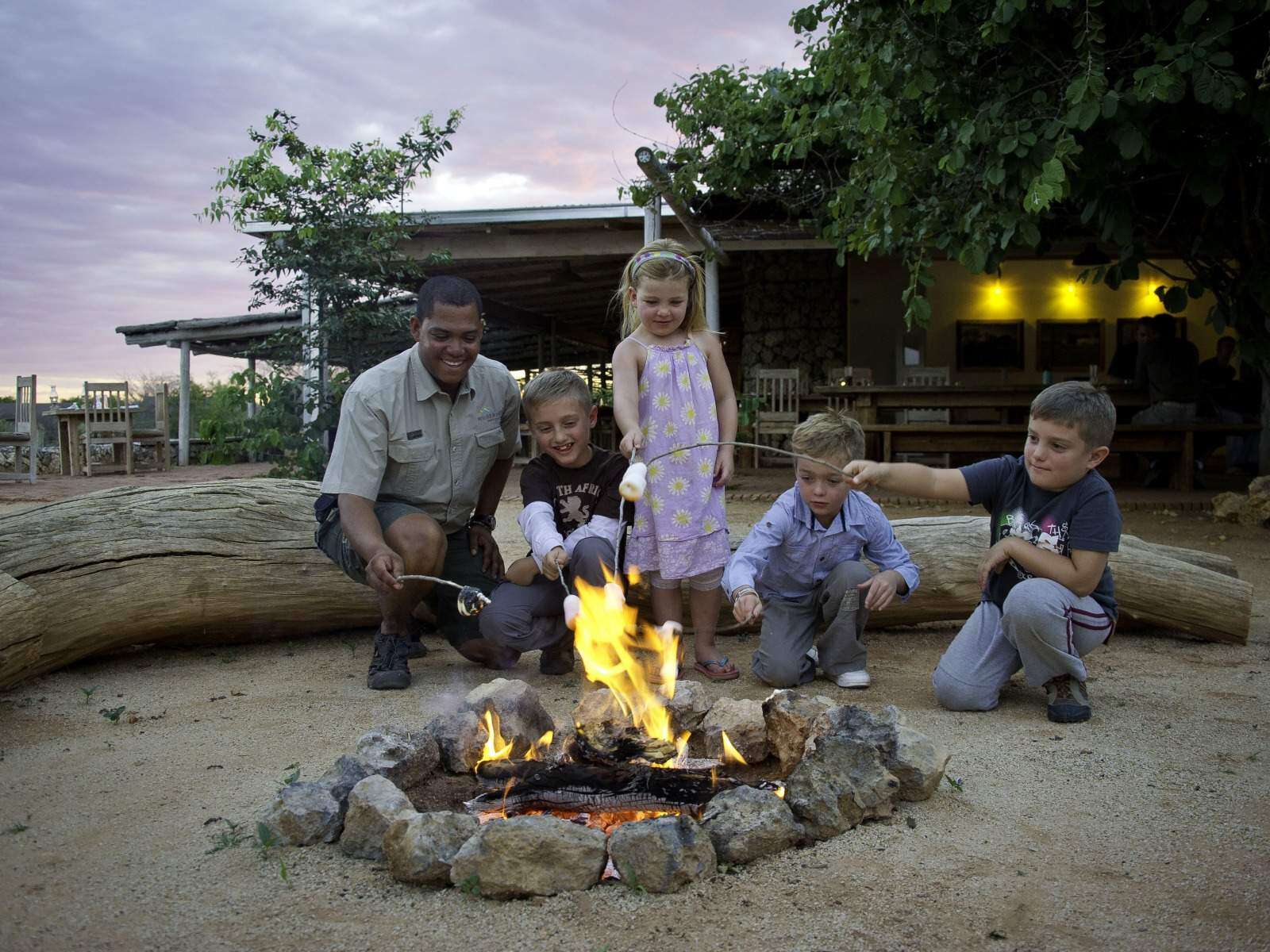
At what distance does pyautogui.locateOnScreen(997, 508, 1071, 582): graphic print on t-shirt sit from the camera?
3365mm

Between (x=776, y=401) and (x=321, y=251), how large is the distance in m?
6.61

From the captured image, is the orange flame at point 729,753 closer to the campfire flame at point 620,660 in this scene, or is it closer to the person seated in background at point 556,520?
the campfire flame at point 620,660

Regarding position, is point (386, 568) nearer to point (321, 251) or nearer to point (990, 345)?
point (321, 251)

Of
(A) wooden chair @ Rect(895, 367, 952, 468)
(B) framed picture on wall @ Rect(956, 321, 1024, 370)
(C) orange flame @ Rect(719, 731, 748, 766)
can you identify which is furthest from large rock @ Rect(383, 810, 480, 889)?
(B) framed picture on wall @ Rect(956, 321, 1024, 370)

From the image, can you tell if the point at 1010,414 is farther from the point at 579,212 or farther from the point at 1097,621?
the point at 1097,621

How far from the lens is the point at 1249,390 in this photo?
1273cm

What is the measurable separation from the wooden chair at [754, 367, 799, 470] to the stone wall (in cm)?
120

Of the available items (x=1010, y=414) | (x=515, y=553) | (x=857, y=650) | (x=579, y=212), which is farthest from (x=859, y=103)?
(x=1010, y=414)

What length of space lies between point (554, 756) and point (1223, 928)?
65.4 inches

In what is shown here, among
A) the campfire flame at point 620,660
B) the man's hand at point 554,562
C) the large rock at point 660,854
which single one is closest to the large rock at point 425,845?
the large rock at point 660,854

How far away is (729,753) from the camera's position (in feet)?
9.29

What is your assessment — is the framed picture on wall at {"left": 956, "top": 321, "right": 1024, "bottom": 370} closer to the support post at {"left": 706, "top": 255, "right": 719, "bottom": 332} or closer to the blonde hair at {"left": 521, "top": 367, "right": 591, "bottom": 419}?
the support post at {"left": 706, "top": 255, "right": 719, "bottom": 332}

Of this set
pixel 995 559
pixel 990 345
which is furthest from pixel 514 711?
pixel 990 345

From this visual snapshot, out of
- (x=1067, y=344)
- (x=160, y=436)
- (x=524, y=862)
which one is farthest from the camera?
(x=160, y=436)
